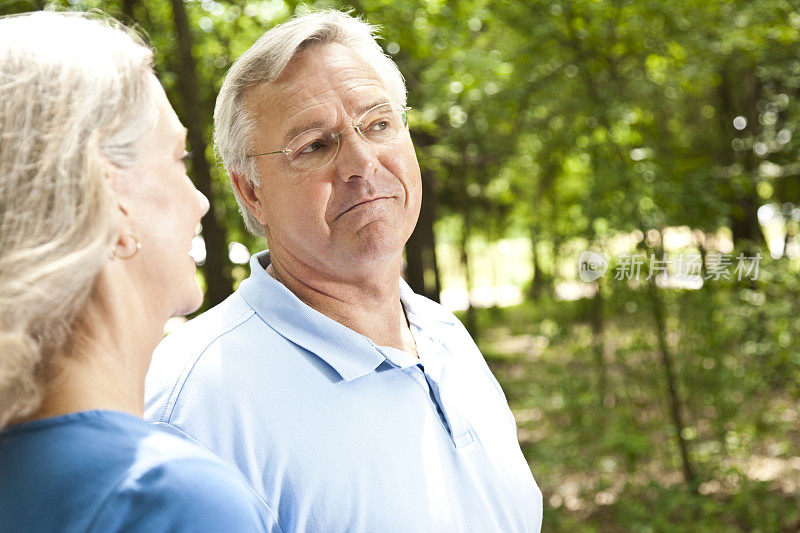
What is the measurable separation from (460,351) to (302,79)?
776 millimetres

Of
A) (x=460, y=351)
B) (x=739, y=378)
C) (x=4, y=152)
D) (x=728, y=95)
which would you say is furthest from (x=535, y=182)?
(x=4, y=152)

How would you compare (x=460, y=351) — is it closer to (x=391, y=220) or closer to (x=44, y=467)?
(x=391, y=220)

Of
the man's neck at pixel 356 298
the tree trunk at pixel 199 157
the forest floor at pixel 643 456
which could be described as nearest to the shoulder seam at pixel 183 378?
the man's neck at pixel 356 298

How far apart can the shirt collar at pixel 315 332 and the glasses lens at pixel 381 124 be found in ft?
1.33

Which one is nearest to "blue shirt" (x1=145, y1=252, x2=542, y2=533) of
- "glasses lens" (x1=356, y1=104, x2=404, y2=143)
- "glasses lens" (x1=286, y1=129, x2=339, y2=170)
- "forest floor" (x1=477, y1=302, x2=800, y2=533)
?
"glasses lens" (x1=286, y1=129, x2=339, y2=170)

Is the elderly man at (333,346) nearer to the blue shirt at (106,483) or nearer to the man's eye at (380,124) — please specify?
the man's eye at (380,124)

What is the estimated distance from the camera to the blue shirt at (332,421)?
143 centimetres

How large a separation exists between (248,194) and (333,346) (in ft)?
1.57

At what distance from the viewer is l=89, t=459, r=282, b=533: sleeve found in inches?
33.6

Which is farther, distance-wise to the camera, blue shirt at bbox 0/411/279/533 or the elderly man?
the elderly man

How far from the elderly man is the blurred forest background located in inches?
87.4

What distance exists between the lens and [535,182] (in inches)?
454

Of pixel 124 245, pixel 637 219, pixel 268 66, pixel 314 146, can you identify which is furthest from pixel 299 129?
pixel 637 219

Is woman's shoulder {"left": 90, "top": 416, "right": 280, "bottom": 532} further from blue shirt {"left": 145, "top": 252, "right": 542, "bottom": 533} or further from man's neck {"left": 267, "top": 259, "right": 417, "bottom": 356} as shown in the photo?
man's neck {"left": 267, "top": 259, "right": 417, "bottom": 356}
